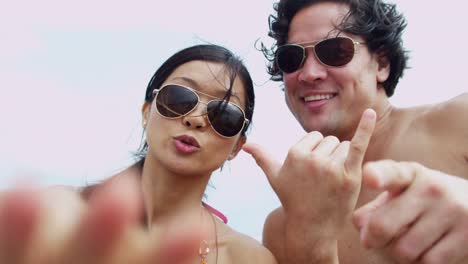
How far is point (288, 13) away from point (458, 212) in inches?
106

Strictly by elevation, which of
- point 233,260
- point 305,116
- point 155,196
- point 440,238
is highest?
point 440,238

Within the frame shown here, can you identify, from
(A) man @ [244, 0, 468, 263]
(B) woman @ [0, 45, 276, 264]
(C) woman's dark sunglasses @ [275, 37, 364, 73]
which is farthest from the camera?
(C) woman's dark sunglasses @ [275, 37, 364, 73]

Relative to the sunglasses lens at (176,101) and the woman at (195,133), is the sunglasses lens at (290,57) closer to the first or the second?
the woman at (195,133)

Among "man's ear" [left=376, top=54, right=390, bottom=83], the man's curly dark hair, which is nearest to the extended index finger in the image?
the man's curly dark hair

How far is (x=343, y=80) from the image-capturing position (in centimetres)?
286

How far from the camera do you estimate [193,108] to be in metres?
2.10

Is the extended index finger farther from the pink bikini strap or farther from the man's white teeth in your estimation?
the man's white teeth

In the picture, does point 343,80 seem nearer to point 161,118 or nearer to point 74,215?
point 161,118

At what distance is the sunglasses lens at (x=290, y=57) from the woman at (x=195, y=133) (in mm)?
666

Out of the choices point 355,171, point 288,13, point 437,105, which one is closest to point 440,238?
point 355,171

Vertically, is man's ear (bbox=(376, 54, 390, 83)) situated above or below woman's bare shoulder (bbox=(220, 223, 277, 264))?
above

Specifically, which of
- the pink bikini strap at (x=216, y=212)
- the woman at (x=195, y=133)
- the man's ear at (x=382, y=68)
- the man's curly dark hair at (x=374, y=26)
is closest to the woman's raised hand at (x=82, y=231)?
the woman at (x=195, y=133)

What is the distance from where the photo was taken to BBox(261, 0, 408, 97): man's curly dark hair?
3.11 meters

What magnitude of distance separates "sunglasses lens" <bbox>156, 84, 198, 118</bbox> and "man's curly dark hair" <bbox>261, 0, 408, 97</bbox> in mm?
1351
